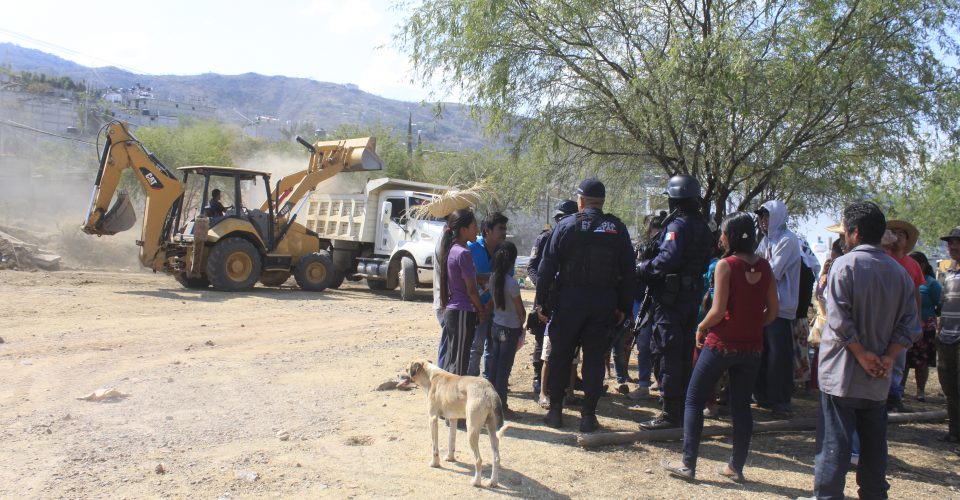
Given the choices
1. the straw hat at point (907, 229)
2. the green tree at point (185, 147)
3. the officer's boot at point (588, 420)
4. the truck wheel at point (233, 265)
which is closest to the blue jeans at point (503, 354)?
the officer's boot at point (588, 420)

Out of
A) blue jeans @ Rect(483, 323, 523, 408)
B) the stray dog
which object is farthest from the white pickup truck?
the stray dog

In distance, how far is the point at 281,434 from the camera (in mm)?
5645

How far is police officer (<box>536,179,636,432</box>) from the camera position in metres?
5.75

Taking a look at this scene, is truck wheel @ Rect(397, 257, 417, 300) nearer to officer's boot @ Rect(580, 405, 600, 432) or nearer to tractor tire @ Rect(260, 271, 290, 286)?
tractor tire @ Rect(260, 271, 290, 286)

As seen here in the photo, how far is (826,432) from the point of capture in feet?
13.9

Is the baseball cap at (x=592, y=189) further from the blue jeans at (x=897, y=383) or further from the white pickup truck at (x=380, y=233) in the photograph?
the white pickup truck at (x=380, y=233)

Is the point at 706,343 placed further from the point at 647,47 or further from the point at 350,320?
the point at 350,320

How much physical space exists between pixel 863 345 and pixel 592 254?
2.15 m

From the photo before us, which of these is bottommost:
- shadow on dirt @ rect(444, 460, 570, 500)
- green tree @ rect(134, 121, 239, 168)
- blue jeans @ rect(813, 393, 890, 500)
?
shadow on dirt @ rect(444, 460, 570, 500)

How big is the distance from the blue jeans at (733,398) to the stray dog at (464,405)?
1.28 m

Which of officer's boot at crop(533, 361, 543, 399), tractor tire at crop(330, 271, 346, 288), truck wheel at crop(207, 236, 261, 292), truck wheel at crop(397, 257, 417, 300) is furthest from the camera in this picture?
tractor tire at crop(330, 271, 346, 288)

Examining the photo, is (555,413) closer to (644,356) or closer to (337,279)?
(644,356)

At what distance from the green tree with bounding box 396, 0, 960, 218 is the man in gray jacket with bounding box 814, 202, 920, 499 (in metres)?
3.60

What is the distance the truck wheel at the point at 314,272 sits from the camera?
56.3 ft
